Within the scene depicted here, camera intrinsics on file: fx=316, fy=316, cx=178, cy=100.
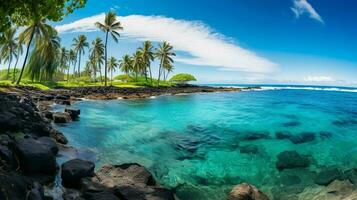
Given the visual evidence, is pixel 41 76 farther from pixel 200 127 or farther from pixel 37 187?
pixel 37 187

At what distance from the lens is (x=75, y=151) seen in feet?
51.4

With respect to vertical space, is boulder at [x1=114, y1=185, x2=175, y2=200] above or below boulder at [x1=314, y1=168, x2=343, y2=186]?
above

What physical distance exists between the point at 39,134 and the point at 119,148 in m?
4.38

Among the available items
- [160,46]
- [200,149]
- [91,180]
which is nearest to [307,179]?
[200,149]

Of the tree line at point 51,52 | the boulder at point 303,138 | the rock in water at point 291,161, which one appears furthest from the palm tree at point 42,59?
the rock in water at point 291,161

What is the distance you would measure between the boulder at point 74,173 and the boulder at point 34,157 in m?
0.53

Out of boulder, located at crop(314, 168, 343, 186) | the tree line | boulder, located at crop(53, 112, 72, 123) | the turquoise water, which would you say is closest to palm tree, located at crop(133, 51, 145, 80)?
the tree line

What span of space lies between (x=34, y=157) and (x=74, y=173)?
1.41 meters

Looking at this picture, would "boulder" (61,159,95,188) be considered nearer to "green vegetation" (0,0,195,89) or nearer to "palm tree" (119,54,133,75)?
"green vegetation" (0,0,195,89)

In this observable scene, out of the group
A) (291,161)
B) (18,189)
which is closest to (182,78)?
(291,161)

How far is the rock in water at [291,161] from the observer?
15.7m

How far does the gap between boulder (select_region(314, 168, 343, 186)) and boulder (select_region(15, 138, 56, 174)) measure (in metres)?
10.9

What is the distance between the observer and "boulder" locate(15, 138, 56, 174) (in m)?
10.4

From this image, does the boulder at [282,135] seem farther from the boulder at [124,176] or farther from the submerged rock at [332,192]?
the boulder at [124,176]
